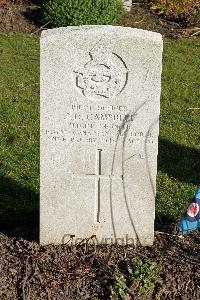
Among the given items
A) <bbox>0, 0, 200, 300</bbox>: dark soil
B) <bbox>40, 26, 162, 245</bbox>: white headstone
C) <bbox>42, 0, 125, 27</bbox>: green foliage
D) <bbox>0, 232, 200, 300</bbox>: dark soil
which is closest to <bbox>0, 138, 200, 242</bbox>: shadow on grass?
<bbox>0, 0, 200, 300</bbox>: dark soil

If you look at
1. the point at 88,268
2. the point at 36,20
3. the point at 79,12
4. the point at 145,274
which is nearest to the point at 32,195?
the point at 88,268

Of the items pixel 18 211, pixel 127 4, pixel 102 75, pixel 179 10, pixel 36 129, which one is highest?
pixel 127 4

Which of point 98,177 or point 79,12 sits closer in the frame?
point 98,177

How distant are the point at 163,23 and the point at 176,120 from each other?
429 centimetres

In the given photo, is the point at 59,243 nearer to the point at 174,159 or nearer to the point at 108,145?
the point at 108,145

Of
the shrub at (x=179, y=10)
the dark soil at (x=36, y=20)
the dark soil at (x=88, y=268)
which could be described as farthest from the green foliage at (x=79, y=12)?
the dark soil at (x=88, y=268)

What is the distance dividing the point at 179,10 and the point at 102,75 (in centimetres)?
778

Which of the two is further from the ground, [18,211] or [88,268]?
[18,211]

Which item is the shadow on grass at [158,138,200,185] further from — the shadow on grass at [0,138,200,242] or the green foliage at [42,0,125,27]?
the green foliage at [42,0,125,27]

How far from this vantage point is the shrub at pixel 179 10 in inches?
458

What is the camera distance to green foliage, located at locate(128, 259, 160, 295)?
4340 millimetres

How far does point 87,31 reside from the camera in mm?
4281

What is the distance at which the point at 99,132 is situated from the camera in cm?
456

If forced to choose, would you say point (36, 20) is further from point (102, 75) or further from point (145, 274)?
point (145, 274)
